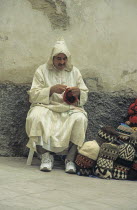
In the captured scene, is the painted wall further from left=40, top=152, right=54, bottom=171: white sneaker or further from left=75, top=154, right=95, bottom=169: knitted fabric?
left=75, top=154, right=95, bottom=169: knitted fabric

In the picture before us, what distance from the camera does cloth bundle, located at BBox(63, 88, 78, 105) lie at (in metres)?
4.93

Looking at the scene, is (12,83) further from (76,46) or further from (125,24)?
(125,24)

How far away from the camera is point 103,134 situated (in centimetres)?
479

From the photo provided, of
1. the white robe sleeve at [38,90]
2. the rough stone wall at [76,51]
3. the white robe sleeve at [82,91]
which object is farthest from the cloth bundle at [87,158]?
the rough stone wall at [76,51]

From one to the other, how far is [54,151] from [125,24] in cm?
234

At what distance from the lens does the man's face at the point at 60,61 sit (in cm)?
514

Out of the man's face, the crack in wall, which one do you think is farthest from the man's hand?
the crack in wall

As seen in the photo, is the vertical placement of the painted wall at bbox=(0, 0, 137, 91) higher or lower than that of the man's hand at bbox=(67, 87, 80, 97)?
higher

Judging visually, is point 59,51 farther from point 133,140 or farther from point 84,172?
point 84,172

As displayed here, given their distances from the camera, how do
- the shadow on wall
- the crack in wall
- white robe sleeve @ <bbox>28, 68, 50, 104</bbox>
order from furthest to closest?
the crack in wall → the shadow on wall → white robe sleeve @ <bbox>28, 68, 50, 104</bbox>

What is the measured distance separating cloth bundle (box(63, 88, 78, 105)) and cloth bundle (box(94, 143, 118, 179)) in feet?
2.27

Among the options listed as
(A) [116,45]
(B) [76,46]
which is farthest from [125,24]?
(B) [76,46]

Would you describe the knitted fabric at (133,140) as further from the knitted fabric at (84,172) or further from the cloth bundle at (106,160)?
the knitted fabric at (84,172)

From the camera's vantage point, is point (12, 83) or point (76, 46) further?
point (76, 46)
